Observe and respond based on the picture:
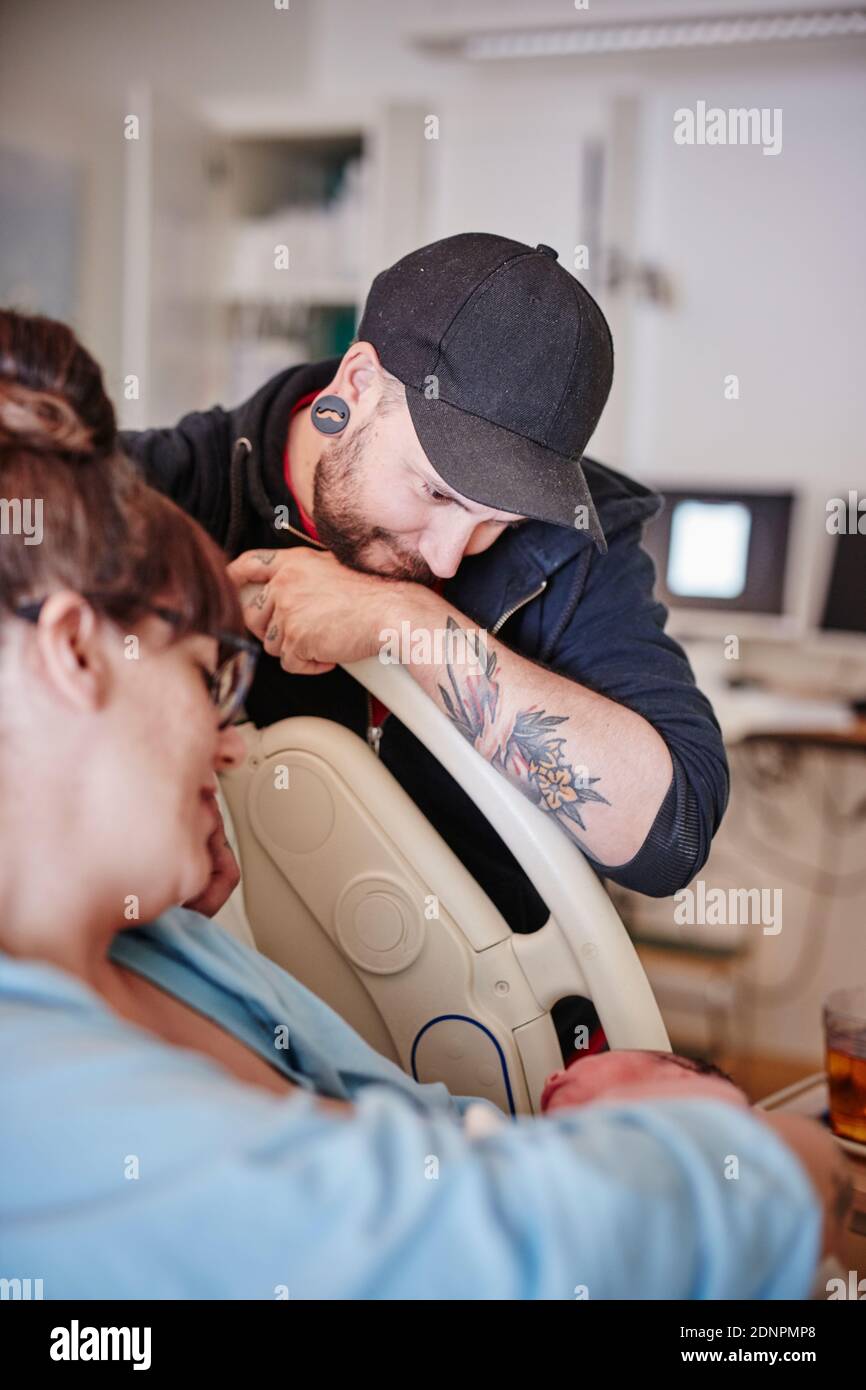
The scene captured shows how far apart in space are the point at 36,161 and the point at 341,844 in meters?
2.81

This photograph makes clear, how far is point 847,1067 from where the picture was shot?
3.62 feet

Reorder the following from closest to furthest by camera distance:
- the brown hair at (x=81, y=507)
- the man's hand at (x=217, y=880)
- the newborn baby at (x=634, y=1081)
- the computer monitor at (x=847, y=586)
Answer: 1. the brown hair at (x=81, y=507)
2. the newborn baby at (x=634, y=1081)
3. the man's hand at (x=217, y=880)
4. the computer monitor at (x=847, y=586)

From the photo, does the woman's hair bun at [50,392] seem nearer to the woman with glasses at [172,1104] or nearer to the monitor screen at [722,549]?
the woman with glasses at [172,1104]

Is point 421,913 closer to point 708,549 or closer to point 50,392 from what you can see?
point 50,392

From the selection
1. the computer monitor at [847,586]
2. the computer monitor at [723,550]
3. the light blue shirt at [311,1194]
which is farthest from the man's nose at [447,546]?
the computer monitor at [847,586]

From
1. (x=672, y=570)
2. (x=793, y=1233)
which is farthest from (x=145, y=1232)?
(x=672, y=570)

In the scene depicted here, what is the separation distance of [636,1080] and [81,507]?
1.72 feet

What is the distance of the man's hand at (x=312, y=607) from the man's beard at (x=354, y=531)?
5cm

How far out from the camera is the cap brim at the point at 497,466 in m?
1.12

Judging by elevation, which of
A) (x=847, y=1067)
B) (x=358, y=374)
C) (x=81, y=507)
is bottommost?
(x=847, y=1067)

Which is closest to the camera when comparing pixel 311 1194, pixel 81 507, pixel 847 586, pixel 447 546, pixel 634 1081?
pixel 311 1194

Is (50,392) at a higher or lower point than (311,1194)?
higher

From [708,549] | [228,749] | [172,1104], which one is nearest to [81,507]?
[228,749]
